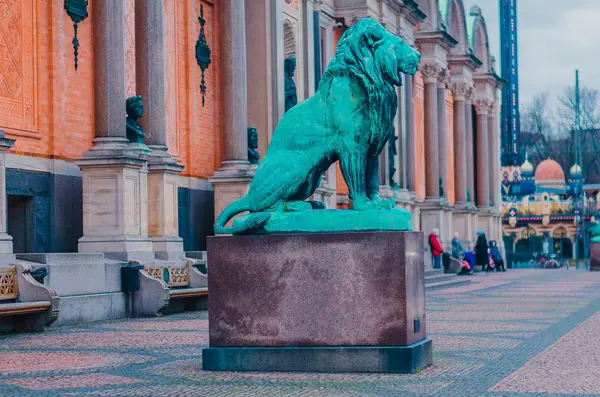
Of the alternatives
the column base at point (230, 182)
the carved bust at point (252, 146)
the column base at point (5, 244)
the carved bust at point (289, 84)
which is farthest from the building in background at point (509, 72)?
the column base at point (5, 244)

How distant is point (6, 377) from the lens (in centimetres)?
1048

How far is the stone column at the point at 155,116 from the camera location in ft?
73.9

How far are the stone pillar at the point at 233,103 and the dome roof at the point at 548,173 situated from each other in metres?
81.7

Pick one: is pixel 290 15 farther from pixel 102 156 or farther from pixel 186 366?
pixel 186 366

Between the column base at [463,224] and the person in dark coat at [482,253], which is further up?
the column base at [463,224]

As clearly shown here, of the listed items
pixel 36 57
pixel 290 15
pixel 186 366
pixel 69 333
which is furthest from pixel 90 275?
pixel 290 15

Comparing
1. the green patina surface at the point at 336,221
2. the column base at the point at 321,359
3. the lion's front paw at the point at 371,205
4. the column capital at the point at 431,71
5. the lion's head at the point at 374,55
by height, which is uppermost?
the column capital at the point at 431,71

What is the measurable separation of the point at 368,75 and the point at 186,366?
320 centimetres

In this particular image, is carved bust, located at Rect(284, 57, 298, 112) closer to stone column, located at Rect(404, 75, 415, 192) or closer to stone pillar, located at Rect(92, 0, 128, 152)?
stone pillar, located at Rect(92, 0, 128, 152)

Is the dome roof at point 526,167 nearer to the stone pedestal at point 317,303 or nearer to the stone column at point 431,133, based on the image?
the stone column at point 431,133

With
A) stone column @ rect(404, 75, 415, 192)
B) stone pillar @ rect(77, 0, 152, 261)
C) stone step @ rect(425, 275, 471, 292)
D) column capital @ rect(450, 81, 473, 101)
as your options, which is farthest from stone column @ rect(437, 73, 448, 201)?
stone pillar @ rect(77, 0, 152, 261)

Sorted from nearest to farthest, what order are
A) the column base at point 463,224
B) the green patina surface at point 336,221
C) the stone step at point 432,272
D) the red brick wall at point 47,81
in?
the green patina surface at point 336,221, the red brick wall at point 47,81, the stone step at point 432,272, the column base at point 463,224

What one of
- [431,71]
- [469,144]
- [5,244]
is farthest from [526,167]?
[5,244]

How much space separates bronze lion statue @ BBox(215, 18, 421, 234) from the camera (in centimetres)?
1109
